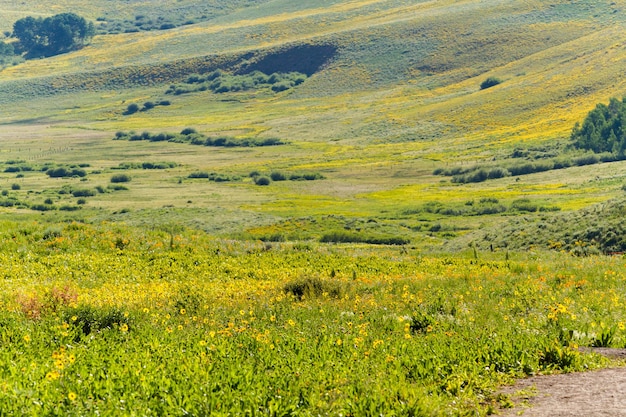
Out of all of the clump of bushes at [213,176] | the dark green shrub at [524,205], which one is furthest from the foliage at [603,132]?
the clump of bushes at [213,176]

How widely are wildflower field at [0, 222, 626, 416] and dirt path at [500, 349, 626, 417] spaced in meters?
0.29

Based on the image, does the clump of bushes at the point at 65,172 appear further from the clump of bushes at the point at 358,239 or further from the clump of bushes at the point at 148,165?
the clump of bushes at the point at 358,239

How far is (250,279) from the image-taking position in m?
21.8

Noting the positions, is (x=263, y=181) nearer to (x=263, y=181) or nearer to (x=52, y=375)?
(x=263, y=181)

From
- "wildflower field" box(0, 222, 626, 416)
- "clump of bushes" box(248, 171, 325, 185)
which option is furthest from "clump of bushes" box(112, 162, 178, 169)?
"wildflower field" box(0, 222, 626, 416)

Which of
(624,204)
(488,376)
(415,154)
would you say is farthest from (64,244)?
(415,154)

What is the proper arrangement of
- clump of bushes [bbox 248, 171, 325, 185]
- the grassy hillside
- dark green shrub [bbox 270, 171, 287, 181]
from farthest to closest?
dark green shrub [bbox 270, 171, 287, 181]
clump of bushes [bbox 248, 171, 325, 185]
the grassy hillside

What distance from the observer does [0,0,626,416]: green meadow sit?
9.31m

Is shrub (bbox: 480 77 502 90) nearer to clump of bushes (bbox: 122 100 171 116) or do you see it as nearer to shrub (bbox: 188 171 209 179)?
shrub (bbox: 188 171 209 179)

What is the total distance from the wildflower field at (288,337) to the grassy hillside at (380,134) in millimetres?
32541

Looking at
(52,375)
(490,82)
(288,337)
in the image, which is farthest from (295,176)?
(52,375)

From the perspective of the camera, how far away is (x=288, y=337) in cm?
1145

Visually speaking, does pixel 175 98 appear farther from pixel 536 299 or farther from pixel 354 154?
pixel 536 299

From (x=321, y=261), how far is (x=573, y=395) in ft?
56.0
